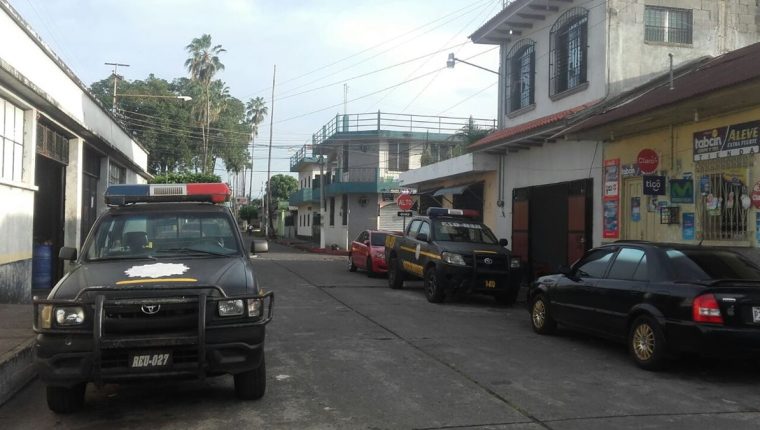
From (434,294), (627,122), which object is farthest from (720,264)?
(434,294)

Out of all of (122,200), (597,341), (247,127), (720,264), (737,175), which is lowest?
(597,341)

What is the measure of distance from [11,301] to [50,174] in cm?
499

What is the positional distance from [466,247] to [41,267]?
8.94 metres

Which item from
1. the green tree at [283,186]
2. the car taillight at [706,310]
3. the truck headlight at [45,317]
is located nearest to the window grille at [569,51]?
the car taillight at [706,310]

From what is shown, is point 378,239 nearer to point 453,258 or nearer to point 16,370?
point 453,258

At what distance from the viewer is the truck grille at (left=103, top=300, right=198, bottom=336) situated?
16.5ft

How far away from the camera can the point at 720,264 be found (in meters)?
7.46

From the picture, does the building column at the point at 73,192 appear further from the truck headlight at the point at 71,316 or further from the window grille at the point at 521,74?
the window grille at the point at 521,74

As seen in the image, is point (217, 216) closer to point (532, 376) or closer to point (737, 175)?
point (532, 376)

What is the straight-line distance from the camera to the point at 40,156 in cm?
1288

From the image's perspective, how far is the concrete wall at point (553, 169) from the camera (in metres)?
15.0

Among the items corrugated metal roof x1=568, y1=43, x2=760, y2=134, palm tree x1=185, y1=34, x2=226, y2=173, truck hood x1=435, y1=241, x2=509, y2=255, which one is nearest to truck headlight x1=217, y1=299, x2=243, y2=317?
corrugated metal roof x1=568, y1=43, x2=760, y2=134

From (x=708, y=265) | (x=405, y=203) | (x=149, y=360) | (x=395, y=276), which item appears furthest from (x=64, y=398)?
(x=405, y=203)

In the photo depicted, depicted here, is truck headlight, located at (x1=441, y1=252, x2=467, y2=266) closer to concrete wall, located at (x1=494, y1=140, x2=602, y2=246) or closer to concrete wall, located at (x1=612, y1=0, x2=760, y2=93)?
concrete wall, located at (x1=494, y1=140, x2=602, y2=246)
